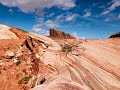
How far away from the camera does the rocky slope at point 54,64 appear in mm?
20156

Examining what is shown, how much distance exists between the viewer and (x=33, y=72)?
78.1 feet

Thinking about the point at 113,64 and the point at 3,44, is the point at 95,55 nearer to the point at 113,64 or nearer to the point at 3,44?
the point at 113,64

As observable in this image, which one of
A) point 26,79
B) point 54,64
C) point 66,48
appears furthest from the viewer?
point 66,48

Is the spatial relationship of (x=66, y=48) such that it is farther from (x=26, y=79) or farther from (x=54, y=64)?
(x=26, y=79)

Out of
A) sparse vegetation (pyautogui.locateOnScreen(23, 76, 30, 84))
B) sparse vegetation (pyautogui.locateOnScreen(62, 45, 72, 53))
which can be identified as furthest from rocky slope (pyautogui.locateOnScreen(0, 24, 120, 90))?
sparse vegetation (pyautogui.locateOnScreen(62, 45, 72, 53))

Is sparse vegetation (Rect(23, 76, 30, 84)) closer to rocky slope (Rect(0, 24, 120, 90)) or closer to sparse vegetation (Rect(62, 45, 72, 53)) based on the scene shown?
rocky slope (Rect(0, 24, 120, 90))

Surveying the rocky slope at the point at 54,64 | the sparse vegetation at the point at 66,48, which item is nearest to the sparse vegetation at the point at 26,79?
the rocky slope at the point at 54,64

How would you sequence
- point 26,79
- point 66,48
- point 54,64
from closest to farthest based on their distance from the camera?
point 26,79
point 54,64
point 66,48

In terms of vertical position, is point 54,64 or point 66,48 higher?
point 66,48

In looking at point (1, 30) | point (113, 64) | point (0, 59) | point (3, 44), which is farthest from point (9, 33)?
point (113, 64)

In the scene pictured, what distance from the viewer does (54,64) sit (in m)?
23.2

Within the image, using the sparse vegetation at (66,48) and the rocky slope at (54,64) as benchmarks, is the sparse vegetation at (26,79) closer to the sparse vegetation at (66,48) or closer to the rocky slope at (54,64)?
the rocky slope at (54,64)

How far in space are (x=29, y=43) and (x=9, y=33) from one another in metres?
6.26

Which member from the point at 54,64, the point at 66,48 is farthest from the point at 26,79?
the point at 66,48
